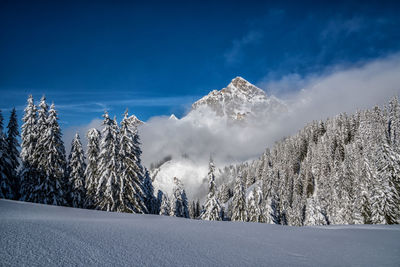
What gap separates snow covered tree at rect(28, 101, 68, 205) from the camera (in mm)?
25634

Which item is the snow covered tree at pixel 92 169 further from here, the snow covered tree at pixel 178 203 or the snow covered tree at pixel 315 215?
the snow covered tree at pixel 315 215

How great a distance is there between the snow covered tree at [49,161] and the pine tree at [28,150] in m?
0.72

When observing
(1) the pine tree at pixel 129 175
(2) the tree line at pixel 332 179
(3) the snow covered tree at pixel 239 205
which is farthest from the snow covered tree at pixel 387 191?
(1) the pine tree at pixel 129 175

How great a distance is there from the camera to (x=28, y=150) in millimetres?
27281

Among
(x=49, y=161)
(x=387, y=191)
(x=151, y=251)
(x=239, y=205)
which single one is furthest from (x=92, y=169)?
(x=387, y=191)

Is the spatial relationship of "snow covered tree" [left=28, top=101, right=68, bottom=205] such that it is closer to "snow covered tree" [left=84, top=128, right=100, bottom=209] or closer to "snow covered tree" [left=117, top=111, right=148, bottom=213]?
"snow covered tree" [left=84, top=128, right=100, bottom=209]

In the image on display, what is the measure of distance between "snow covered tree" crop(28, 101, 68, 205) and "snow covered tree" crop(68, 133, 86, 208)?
2.64 meters

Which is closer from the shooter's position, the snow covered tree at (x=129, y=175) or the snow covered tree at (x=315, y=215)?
the snow covered tree at (x=129, y=175)

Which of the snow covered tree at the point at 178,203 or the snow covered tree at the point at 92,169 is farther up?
the snow covered tree at the point at 92,169

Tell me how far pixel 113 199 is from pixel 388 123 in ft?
383

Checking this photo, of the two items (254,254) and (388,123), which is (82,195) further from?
(388,123)

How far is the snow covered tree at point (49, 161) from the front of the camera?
84.1 ft

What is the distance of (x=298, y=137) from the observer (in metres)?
132

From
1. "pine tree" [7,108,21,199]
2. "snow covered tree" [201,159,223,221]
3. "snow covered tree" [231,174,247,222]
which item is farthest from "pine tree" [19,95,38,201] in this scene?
"snow covered tree" [231,174,247,222]
